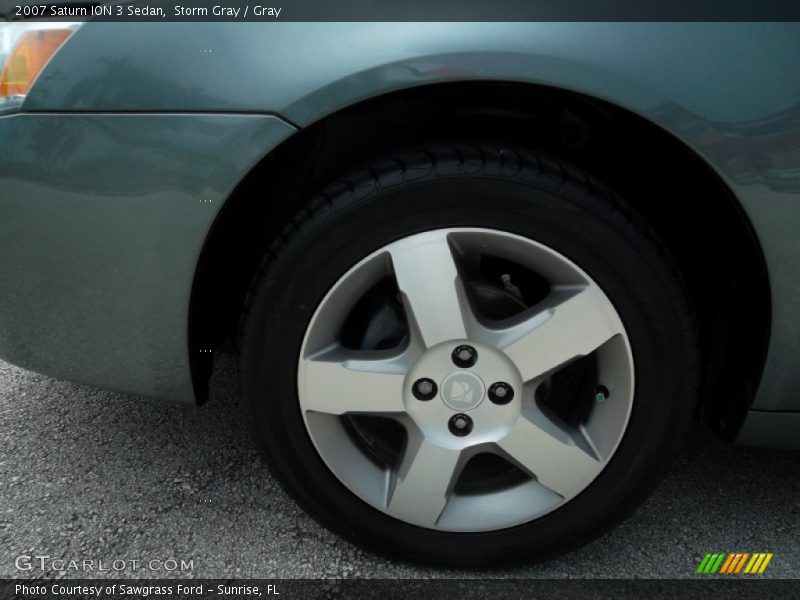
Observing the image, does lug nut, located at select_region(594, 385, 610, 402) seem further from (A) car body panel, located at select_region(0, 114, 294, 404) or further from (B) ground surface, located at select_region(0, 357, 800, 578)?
(A) car body panel, located at select_region(0, 114, 294, 404)

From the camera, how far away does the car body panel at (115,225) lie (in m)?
1.38

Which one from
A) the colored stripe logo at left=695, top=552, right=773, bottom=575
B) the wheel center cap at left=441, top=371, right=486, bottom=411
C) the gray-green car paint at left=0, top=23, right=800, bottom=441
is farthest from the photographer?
the colored stripe logo at left=695, top=552, right=773, bottom=575

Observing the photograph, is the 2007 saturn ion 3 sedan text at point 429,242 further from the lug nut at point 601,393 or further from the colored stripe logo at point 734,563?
the colored stripe logo at point 734,563

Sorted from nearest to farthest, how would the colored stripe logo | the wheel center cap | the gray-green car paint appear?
the gray-green car paint
the wheel center cap
the colored stripe logo

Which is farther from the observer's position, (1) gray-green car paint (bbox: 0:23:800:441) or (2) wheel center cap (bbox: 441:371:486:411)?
(2) wheel center cap (bbox: 441:371:486:411)

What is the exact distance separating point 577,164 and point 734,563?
1.02m

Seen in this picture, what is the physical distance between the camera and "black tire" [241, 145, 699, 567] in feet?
4.63

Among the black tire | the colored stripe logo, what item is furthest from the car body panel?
the colored stripe logo

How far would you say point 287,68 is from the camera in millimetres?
1342

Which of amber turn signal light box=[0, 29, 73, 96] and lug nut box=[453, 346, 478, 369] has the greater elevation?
amber turn signal light box=[0, 29, 73, 96]

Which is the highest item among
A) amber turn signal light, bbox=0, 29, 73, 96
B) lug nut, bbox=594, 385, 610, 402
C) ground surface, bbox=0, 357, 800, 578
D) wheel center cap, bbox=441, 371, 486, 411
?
amber turn signal light, bbox=0, 29, 73, 96

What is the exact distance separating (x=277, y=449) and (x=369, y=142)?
0.71m

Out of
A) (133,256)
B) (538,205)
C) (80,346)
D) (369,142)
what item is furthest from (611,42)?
(80,346)

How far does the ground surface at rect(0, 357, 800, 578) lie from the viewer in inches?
66.0
